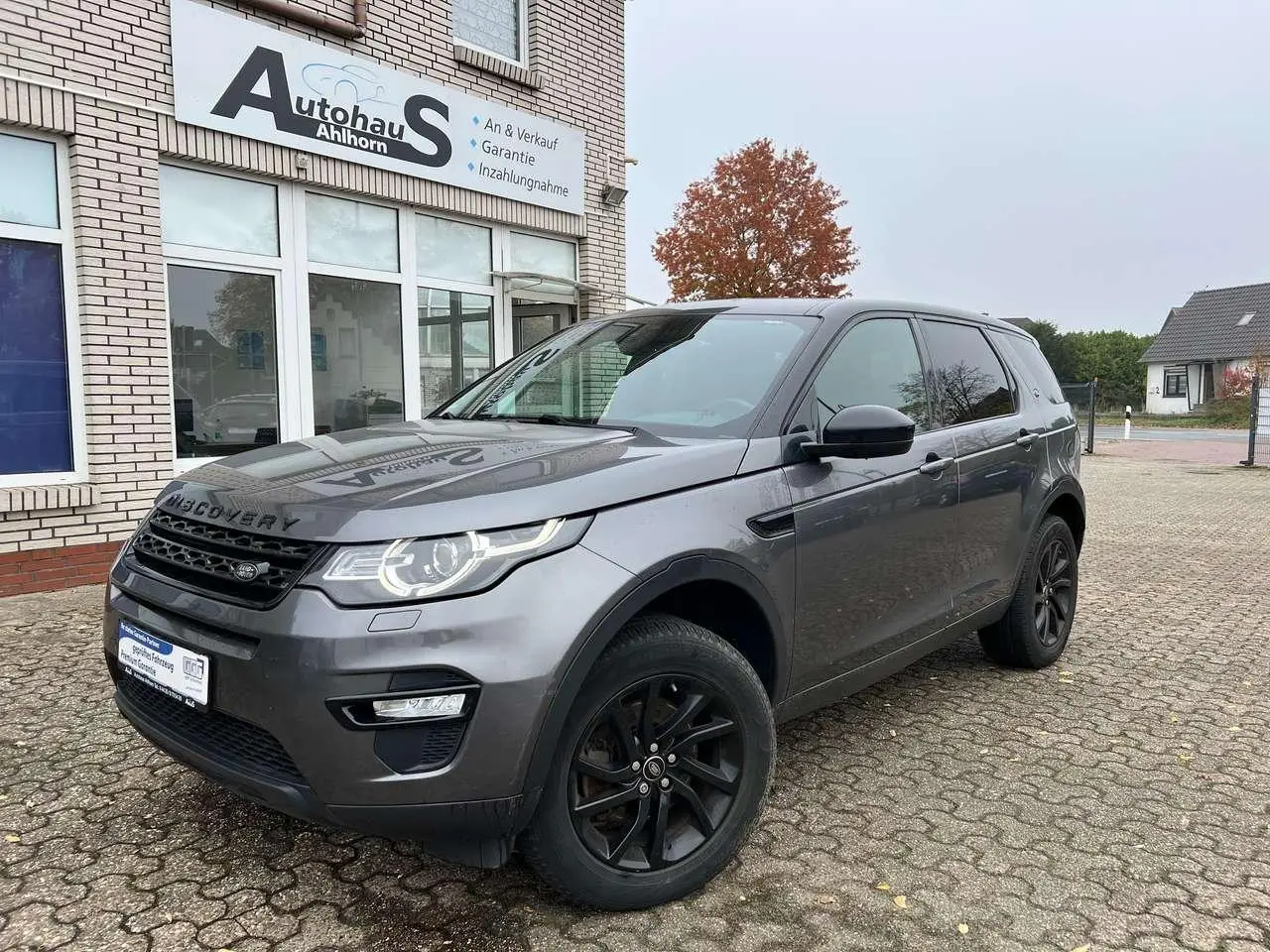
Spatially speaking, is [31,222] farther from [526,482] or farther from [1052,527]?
[1052,527]

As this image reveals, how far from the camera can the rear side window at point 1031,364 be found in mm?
4629

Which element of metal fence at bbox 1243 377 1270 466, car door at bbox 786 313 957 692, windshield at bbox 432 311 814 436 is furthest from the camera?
metal fence at bbox 1243 377 1270 466

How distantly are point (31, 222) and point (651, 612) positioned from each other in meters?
5.60

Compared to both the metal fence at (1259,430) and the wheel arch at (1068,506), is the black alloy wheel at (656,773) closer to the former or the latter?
the wheel arch at (1068,506)

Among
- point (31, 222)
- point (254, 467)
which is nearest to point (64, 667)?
point (254, 467)

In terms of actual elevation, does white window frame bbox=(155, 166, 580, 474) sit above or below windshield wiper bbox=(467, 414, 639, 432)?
above

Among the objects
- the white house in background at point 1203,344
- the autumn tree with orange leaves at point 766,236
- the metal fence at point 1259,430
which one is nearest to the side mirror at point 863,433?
the metal fence at point 1259,430

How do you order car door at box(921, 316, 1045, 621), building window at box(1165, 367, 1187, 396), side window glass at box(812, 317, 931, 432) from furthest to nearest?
building window at box(1165, 367, 1187, 396) → car door at box(921, 316, 1045, 621) → side window glass at box(812, 317, 931, 432)

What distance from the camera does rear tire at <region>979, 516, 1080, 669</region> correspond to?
4.40 metres

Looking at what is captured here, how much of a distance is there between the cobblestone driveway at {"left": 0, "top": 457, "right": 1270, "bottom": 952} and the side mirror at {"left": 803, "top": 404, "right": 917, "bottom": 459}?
4.01ft

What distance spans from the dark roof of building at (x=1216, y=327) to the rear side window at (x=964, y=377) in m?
51.5

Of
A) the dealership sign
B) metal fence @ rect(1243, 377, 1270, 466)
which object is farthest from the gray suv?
metal fence @ rect(1243, 377, 1270, 466)

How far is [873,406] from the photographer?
9.45 ft

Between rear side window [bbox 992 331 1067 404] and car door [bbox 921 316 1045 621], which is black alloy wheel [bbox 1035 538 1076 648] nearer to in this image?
car door [bbox 921 316 1045 621]
